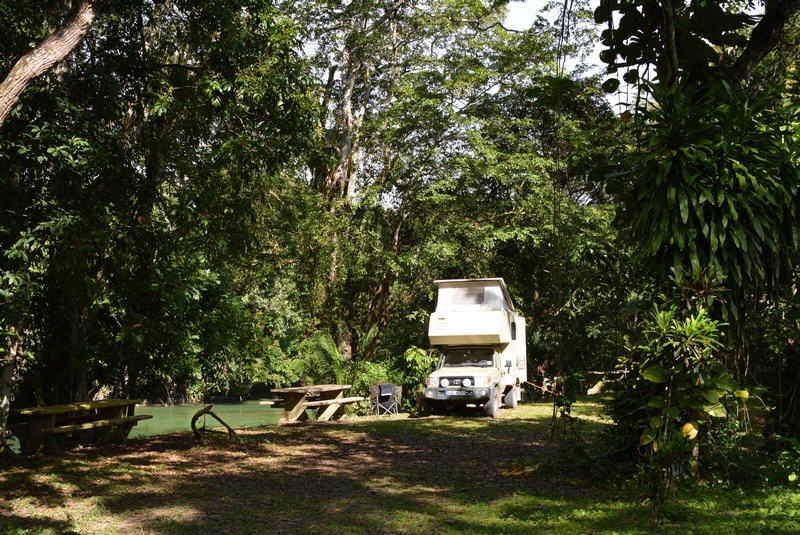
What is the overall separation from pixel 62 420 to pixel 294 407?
18.2 feet

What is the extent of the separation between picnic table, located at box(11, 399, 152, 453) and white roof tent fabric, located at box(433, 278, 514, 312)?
7500 mm

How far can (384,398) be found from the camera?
18.0 meters

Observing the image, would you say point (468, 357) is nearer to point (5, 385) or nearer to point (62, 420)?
point (62, 420)

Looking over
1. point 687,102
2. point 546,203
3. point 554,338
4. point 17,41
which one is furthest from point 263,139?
point 554,338

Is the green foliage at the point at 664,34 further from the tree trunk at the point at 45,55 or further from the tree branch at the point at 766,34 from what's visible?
the tree trunk at the point at 45,55

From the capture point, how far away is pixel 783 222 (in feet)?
21.7

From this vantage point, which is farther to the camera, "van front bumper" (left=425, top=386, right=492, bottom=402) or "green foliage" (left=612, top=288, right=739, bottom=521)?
"van front bumper" (left=425, top=386, right=492, bottom=402)

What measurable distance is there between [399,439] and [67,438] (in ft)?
17.1

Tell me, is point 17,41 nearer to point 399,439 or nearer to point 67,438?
point 67,438

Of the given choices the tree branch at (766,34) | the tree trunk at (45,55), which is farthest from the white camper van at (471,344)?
the tree trunk at (45,55)

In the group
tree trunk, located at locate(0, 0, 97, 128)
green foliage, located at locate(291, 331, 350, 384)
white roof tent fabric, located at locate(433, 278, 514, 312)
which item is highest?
tree trunk, located at locate(0, 0, 97, 128)

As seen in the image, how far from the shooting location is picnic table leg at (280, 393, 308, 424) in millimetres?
15008

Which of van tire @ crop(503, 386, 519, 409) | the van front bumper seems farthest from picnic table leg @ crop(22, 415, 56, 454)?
van tire @ crop(503, 386, 519, 409)

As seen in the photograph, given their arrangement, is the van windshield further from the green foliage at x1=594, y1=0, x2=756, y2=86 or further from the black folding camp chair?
the green foliage at x1=594, y1=0, x2=756, y2=86
